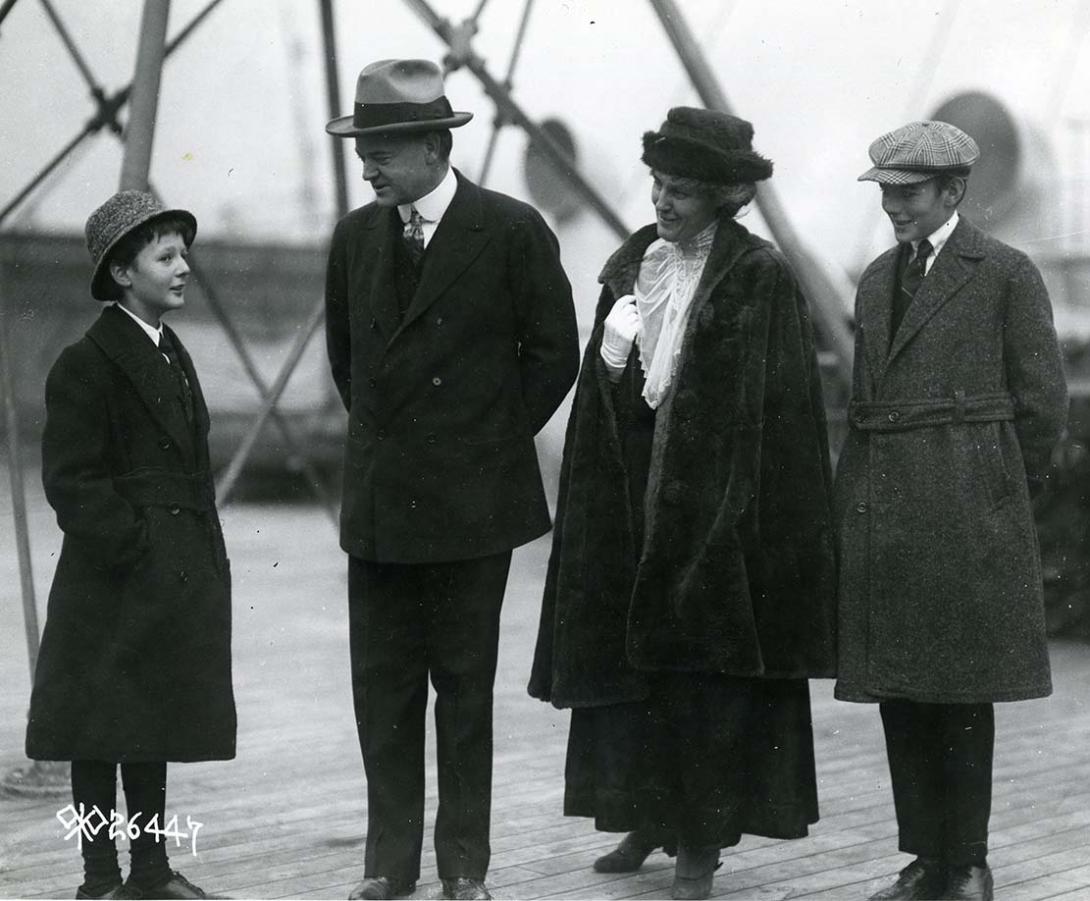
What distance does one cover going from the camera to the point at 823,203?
7.58 metres

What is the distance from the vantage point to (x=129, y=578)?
334 cm

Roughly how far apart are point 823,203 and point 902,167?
13.8 ft

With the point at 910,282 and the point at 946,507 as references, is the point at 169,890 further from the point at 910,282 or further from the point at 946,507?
the point at 910,282

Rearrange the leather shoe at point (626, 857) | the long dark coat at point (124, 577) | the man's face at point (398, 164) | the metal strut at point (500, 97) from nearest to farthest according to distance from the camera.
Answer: the long dark coat at point (124, 577), the man's face at point (398, 164), the leather shoe at point (626, 857), the metal strut at point (500, 97)

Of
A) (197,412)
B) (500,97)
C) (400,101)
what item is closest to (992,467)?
(400,101)

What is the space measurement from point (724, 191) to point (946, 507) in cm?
83

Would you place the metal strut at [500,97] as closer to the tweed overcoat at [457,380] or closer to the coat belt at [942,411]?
the tweed overcoat at [457,380]

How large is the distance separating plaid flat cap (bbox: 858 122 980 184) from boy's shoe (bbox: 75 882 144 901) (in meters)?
2.16

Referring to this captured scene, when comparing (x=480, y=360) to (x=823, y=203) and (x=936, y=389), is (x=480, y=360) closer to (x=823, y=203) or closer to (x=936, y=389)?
(x=936, y=389)

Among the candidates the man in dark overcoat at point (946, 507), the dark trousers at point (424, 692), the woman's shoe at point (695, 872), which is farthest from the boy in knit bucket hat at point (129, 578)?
the man in dark overcoat at point (946, 507)

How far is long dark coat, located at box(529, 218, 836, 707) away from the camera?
349cm

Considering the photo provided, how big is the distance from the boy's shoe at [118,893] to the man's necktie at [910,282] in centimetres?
202

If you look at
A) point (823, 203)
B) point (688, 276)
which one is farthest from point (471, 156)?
point (688, 276)

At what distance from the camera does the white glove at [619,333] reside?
141 inches
